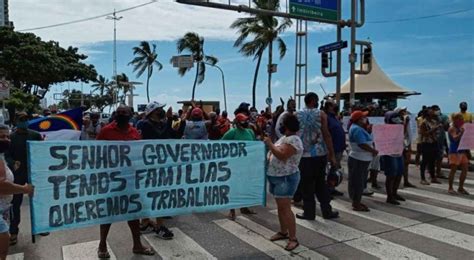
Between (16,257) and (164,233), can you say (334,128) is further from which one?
(16,257)

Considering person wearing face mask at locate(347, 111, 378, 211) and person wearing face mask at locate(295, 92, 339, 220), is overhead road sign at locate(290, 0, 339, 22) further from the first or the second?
person wearing face mask at locate(295, 92, 339, 220)

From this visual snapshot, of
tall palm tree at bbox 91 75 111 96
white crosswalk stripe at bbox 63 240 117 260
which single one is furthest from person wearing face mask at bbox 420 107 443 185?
tall palm tree at bbox 91 75 111 96

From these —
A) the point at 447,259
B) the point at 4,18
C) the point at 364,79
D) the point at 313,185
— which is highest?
the point at 4,18

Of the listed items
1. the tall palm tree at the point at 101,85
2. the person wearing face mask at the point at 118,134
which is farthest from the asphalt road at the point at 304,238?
the tall palm tree at the point at 101,85

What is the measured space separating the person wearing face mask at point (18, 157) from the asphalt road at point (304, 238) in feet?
0.94

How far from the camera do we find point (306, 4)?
47.2 ft

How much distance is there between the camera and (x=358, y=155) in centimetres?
690

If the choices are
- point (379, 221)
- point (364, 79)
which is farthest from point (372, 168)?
point (364, 79)

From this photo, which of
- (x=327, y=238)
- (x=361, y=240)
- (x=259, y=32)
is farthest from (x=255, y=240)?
(x=259, y=32)

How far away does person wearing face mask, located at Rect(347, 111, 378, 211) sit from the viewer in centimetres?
679

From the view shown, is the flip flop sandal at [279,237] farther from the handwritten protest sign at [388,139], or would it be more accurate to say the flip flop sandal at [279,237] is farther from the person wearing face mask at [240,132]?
the handwritten protest sign at [388,139]

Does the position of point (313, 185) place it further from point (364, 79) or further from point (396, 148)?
point (364, 79)

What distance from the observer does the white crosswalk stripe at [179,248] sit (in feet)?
16.1

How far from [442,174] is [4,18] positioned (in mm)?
42046
